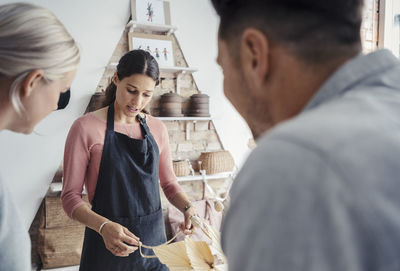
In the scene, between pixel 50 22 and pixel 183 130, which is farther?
pixel 183 130

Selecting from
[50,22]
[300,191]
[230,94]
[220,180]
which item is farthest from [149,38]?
[300,191]

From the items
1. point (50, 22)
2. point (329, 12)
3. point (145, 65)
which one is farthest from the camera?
point (145, 65)

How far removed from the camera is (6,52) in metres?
0.71

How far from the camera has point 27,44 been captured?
A: 2.35ft

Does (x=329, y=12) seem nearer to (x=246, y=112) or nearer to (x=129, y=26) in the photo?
(x=246, y=112)

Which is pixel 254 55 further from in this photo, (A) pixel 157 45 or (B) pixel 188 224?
(A) pixel 157 45

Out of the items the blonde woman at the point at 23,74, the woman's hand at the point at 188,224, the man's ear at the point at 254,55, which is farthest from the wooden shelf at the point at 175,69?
the man's ear at the point at 254,55

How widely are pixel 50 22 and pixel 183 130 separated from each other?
103 inches

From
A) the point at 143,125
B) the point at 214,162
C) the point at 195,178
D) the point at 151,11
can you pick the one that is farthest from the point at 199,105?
the point at 143,125

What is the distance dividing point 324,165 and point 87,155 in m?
1.35

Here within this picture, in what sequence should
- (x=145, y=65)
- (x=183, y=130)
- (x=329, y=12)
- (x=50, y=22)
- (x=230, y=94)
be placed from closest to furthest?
(x=329, y=12) < (x=230, y=94) < (x=50, y=22) < (x=145, y=65) < (x=183, y=130)

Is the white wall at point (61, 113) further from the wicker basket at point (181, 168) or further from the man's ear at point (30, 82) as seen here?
the man's ear at point (30, 82)

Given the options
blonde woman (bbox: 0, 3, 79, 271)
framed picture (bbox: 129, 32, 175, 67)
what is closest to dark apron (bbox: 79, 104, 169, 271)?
blonde woman (bbox: 0, 3, 79, 271)

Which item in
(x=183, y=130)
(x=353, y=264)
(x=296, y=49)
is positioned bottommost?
(x=183, y=130)
